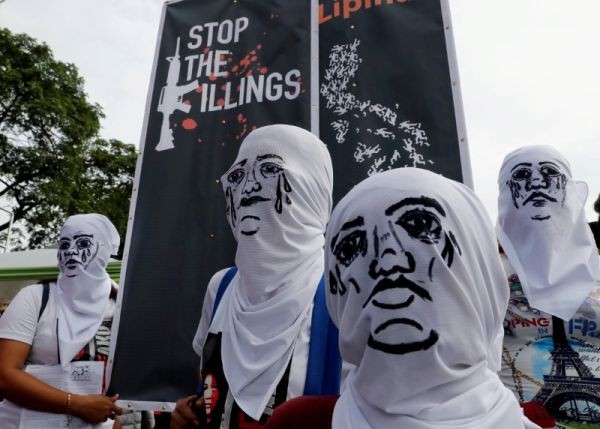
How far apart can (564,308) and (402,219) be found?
56.5 inches

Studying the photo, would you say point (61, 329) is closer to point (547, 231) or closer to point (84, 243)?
point (84, 243)

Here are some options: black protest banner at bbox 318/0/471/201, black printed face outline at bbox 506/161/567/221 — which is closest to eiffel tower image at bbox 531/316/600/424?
black printed face outline at bbox 506/161/567/221

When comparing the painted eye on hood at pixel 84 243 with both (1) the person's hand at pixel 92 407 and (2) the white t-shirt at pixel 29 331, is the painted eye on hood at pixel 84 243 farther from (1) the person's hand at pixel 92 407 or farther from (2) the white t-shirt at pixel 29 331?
(1) the person's hand at pixel 92 407

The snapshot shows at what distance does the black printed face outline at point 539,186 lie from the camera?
2.50m

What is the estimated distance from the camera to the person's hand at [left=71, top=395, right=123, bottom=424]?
2451 mm

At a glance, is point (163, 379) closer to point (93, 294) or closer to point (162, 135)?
point (93, 294)

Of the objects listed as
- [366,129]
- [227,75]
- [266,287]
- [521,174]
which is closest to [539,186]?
[521,174]

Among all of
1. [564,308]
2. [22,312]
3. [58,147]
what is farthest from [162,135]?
[58,147]

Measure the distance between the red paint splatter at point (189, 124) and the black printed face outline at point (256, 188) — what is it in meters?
1.49

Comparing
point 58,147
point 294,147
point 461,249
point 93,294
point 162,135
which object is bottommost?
point 461,249

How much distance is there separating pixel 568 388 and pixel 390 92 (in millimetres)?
1679

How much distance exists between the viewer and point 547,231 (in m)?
2.43

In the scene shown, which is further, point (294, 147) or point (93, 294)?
point (93, 294)

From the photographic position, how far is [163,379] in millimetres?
2982
